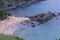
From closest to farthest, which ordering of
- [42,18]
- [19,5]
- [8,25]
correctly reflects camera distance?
[8,25]
[42,18]
[19,5]

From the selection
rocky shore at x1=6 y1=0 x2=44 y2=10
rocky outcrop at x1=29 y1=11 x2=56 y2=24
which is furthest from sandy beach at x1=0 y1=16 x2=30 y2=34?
rocky shore at x1=6 y1=0 x2=44 y2=10

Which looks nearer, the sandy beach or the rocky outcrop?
the sandy beach

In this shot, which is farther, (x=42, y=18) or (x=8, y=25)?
(x=42, y=18)

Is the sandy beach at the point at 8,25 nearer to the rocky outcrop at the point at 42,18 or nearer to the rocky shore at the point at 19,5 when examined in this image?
the rocky outcrop at the point at 42,18

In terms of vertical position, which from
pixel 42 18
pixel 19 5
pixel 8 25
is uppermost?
pixel 8 25

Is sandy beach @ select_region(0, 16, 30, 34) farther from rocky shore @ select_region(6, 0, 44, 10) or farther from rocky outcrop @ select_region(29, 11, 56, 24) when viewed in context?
rocky shore @ select_region(6, 0, 44, 10)

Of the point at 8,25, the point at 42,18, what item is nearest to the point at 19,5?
the point at 42,18

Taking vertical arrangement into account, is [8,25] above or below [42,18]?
above

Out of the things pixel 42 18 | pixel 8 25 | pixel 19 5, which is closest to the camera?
pixel 8 25

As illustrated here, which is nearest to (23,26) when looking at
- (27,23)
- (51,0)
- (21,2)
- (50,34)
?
(27,23)

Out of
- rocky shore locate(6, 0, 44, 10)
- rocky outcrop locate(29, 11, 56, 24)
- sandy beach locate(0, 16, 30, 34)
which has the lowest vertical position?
rocky shore locate(6, 0, 44, 10)

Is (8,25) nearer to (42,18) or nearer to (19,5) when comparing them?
(42,18)
